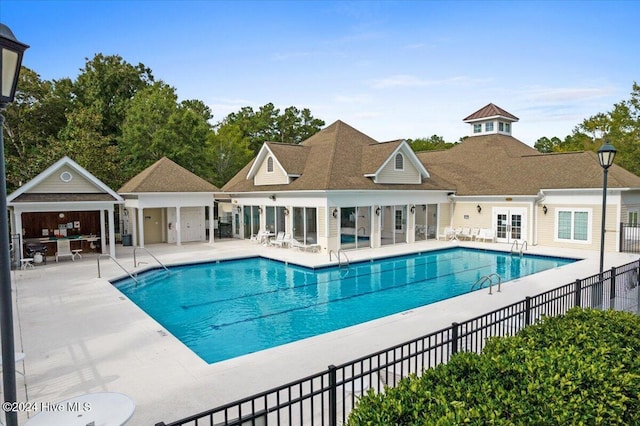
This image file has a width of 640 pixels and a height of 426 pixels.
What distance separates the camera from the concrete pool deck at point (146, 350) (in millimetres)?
6281

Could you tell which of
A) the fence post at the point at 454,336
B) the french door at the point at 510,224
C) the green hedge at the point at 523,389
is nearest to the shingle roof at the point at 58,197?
the fence post at the point at 454,336

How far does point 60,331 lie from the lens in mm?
9305

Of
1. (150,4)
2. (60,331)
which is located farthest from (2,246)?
(150,4)

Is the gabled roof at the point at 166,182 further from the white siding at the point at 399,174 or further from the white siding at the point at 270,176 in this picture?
the white siding at the point at 399,174

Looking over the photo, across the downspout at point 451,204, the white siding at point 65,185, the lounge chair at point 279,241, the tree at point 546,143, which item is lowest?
the lounge chair at point 279,241

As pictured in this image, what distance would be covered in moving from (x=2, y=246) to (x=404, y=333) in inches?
292

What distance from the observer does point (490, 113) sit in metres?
31.2

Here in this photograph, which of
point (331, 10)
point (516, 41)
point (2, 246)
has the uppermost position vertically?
point (331, 10)

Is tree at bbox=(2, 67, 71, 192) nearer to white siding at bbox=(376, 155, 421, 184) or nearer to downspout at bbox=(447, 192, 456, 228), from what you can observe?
white siding at bbox=(376, 155, 421, 184)

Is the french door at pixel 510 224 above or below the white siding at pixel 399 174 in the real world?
below

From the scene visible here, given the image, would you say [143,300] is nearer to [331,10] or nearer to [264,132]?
[331,10]

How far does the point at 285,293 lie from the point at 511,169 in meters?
18.4

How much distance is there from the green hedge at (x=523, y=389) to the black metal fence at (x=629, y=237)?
18.7 meters

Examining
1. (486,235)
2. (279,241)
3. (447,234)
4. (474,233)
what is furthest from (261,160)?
(486,235)
